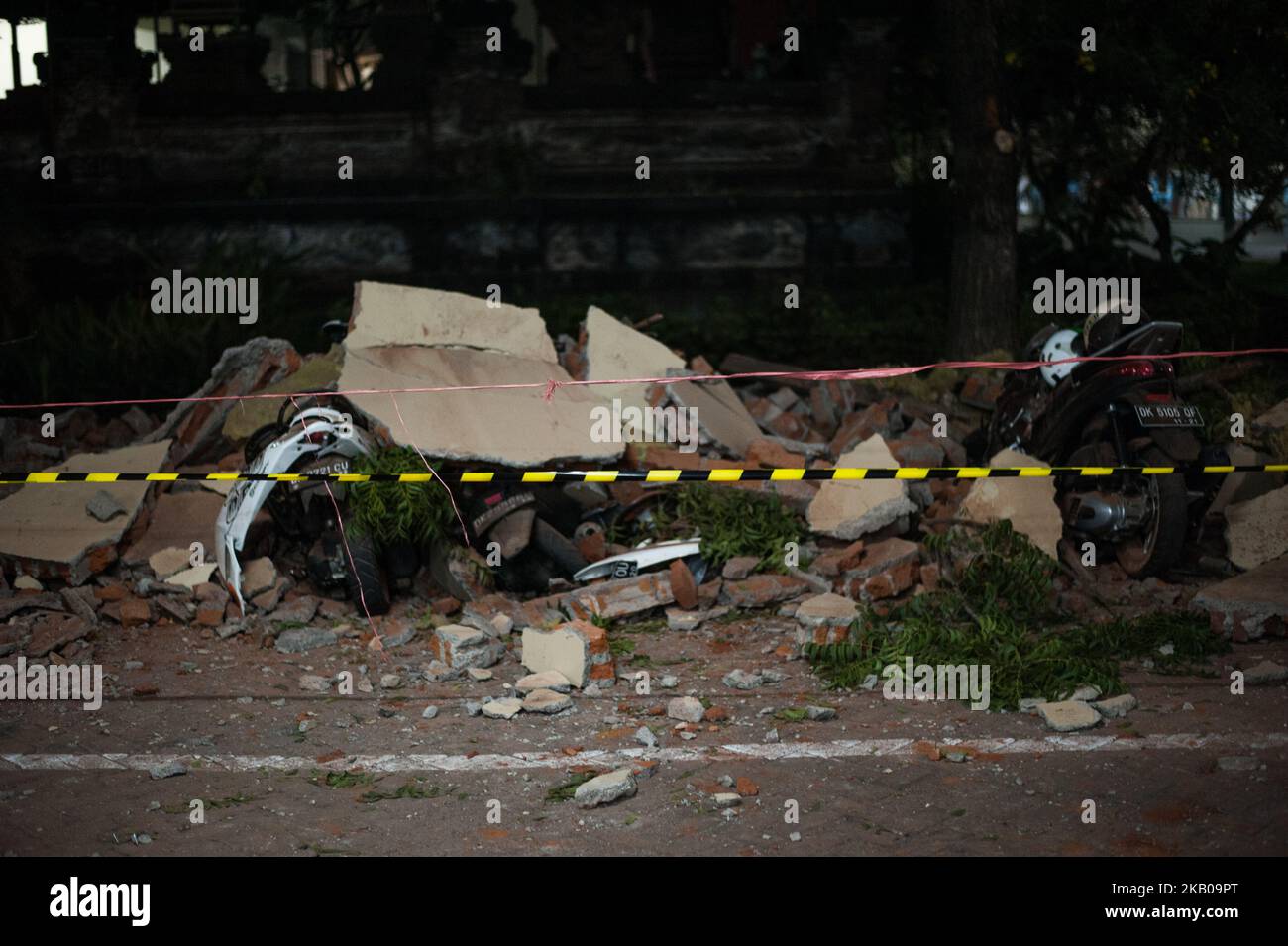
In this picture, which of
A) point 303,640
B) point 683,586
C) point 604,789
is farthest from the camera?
point 683,586

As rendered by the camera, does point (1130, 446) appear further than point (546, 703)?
Yes

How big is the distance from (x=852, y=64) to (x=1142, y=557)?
8397 mm

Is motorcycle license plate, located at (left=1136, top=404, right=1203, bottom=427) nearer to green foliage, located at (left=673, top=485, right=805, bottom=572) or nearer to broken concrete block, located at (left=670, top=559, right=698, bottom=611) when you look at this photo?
green foliage, located at (left=673, top=485, right=805, bottom=572)

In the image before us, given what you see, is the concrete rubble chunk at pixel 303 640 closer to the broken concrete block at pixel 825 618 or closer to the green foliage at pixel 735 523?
the green foliage at pixel 735 523

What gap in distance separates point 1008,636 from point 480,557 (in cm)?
273

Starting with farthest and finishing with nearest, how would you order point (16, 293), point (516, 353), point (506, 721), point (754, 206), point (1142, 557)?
point (754, 206)
point (16, 293)
point (516, 353)
point (1142, 557)
point (506, 721)

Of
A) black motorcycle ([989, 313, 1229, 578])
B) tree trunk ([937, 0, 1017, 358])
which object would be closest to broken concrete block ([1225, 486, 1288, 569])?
black motorcycle ([989, 313, 1229, 578])

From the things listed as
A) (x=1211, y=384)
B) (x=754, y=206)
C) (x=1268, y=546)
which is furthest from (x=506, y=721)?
(x=754, y=206)

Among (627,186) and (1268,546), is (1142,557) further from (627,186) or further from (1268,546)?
(627,186)

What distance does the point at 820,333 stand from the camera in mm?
12195

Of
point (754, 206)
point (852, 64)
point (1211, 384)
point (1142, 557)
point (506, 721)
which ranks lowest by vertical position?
point (506, 721)

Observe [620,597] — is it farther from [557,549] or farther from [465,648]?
[465,648]

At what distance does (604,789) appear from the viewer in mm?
4496

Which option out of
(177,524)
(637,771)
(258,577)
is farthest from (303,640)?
(637,771)
